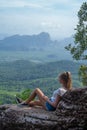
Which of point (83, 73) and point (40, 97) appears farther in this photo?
point (83, 73)

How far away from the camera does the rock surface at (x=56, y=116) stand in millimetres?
15383

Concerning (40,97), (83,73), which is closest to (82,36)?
(83,73)

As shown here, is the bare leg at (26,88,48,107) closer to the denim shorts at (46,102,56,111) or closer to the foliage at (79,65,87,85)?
the denim shorts at (46,102,56,111)

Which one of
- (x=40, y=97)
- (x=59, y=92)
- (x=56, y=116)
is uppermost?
(x=59, y=92)

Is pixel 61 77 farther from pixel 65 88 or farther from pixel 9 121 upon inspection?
pixel 9 121

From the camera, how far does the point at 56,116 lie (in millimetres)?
15930

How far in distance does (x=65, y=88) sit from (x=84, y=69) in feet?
64.9

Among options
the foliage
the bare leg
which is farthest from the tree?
the bare leg

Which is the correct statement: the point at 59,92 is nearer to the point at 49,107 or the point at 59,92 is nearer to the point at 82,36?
the point at 49,107

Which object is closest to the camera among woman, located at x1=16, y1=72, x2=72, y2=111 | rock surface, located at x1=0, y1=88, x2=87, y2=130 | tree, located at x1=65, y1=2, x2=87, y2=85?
rock surface, located at x1=0, y1=88, x2=87, y2=130

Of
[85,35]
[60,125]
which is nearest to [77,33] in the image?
[85,35]

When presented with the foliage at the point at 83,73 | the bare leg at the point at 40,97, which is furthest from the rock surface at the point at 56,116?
the foliage at the point at 83,73

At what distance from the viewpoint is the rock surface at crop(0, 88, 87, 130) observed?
50.5 feet

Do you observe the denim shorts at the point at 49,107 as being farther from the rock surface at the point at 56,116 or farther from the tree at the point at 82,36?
the tree at the point at 82,36
